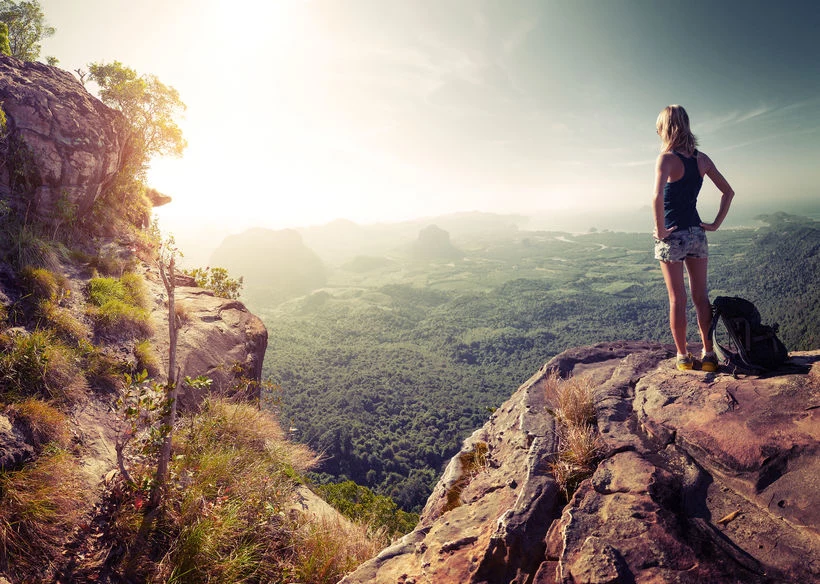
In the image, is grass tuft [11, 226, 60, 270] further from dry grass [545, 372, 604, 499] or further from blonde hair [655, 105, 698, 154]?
blonde hair [655, 105, 698, 154]

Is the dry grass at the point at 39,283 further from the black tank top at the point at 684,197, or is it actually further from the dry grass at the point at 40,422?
the black tank top at the point at 684,197

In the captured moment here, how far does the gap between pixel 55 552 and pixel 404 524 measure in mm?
15007

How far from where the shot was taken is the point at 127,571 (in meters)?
3.56

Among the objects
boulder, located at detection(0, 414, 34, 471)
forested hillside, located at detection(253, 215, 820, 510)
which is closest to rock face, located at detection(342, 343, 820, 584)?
boulder, located at detection(0, 414, 34, 471)

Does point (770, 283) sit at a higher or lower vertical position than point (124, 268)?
lower

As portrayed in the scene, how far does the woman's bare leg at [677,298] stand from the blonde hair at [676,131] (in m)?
1.52

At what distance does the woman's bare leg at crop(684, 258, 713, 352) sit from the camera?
176 inches

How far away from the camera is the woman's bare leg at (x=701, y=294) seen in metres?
4.47

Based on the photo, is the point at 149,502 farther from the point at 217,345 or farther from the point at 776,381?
the point at 776,381

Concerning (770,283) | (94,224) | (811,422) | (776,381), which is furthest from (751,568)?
(770,283)

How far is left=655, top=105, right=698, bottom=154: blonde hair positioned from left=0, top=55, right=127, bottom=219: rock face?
13.2m

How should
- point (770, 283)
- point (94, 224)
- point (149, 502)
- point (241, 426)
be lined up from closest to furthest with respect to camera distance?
point (149, 502) → point (241, 426) → point (94, 224) → point (770, 283)

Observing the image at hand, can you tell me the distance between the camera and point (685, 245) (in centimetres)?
436

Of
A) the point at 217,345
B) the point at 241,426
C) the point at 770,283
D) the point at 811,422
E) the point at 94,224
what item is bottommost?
the point at 770,283
